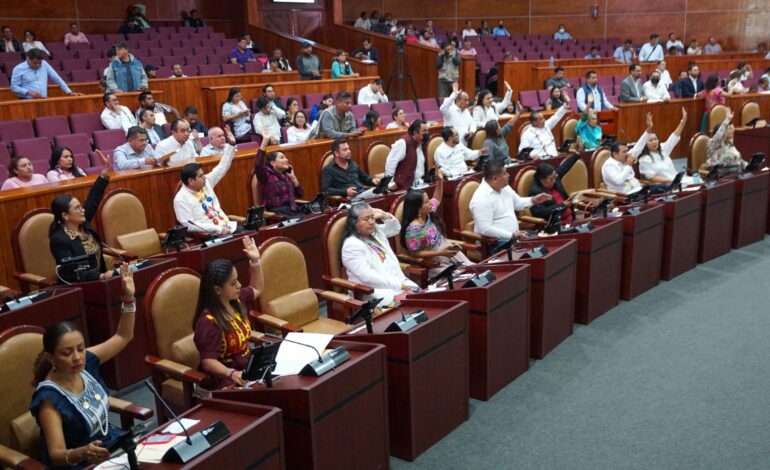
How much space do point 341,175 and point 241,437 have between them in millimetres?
3239

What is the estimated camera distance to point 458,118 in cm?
696

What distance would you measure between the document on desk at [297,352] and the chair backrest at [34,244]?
163 cm

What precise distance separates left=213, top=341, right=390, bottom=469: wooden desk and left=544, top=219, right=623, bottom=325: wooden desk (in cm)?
176

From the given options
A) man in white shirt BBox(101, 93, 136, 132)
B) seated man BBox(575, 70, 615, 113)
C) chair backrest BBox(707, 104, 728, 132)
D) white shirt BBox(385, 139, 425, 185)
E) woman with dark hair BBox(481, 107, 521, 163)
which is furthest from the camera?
seated man BBox(575, 70, 615, 113)

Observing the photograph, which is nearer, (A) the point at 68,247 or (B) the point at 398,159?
(A) the point at 68,247

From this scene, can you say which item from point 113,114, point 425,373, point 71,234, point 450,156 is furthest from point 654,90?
point 71,234

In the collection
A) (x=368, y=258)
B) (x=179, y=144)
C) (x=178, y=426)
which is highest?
(x=179, y=144)

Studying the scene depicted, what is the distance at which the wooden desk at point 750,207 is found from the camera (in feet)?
17.8

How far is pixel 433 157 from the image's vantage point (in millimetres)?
5992

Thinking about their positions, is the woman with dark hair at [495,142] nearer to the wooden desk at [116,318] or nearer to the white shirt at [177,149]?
the white shirt at [177,149]

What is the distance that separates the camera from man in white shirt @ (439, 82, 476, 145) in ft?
22.5

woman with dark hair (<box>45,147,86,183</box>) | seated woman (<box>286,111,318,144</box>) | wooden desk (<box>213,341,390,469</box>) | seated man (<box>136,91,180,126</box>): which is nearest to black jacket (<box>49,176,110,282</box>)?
woman with dark hair (<box>45,147,86,183</box>)

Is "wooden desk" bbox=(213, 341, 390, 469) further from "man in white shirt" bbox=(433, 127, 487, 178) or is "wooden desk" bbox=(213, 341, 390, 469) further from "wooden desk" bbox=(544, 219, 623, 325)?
"man in white shirt" bbox=(433, 127, 487, 178)

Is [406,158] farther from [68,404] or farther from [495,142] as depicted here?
[68,404]
